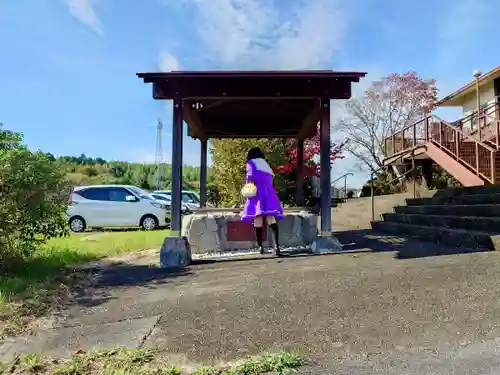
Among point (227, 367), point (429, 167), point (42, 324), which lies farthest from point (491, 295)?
point (429, 167)

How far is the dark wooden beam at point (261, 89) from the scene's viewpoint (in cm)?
720

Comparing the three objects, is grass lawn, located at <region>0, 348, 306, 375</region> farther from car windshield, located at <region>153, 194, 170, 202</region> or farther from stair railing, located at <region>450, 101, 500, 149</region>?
car windshield, located at <region>153, 194, 170, 202</region>

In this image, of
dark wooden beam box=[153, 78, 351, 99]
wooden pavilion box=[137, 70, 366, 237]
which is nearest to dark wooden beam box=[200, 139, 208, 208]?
wooden pavilion box=[137, 70, 366, 237]

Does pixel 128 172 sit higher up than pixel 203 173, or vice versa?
pixel 128 172

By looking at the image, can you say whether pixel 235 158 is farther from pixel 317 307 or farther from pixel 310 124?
pixel 317 307

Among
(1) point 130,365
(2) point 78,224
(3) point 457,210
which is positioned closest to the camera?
(1) point 130,365

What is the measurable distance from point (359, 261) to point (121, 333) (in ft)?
10.9

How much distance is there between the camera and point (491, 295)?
3.83 metres

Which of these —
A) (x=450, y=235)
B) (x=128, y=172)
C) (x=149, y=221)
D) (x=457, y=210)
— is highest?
(x=128, y=172)

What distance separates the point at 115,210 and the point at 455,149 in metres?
11.1

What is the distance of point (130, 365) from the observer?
111 inches

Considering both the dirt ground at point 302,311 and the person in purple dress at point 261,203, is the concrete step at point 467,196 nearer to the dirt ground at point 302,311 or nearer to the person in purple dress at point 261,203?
the dirt ground at point 302,311

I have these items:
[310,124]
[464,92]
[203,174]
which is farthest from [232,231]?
[464,92]

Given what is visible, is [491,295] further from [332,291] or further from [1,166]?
[1,166]
